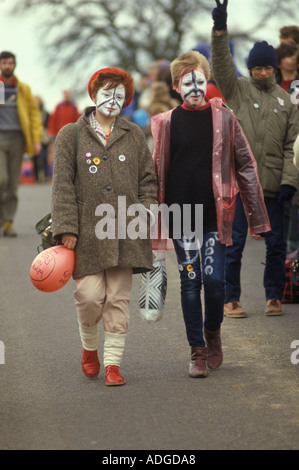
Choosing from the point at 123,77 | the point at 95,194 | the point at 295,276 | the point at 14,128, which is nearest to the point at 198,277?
the point at 95,194

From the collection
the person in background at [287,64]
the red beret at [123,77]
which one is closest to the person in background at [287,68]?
the person in background at [287,64]

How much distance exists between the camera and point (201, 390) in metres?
5.79

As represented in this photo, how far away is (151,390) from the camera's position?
5.82m

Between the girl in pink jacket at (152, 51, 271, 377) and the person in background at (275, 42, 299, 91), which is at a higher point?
the person in background at (275, 42, 299, 91)

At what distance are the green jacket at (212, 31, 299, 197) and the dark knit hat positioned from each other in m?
0.14

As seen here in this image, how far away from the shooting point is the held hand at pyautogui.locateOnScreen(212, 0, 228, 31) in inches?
256

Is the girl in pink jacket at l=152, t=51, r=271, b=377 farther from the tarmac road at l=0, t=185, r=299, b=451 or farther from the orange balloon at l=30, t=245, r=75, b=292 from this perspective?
the orange balloon at l=30, t=245, r=75, b=292

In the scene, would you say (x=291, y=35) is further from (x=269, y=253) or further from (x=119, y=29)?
(x=119, y=29)

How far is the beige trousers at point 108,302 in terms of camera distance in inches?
237

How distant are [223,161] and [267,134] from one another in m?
1.67

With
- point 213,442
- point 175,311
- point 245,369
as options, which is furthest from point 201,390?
point 175,311

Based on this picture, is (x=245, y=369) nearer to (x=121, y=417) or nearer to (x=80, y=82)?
(x=121, y=417)

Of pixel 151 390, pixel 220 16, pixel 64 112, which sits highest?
pixel 64 112

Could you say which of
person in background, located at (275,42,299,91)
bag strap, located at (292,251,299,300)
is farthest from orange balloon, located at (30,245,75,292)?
person in background, located at (275,42,299,91)
